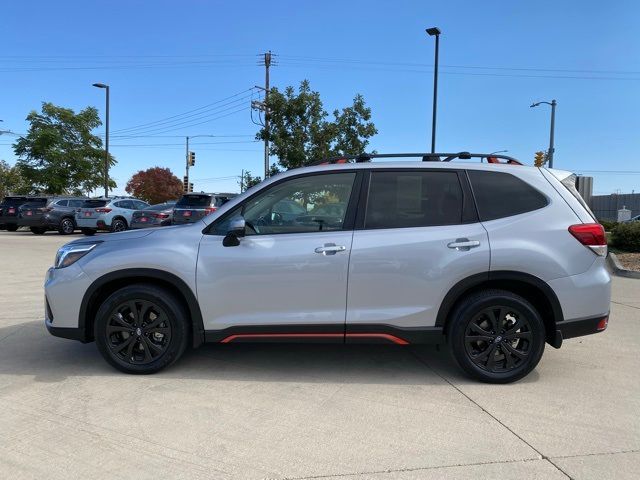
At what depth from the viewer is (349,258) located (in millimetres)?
4137

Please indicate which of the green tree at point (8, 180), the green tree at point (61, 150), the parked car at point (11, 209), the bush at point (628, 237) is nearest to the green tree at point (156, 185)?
the green tree at point (8, 180)

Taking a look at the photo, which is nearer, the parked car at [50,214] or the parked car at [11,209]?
the parked car at [50,214]

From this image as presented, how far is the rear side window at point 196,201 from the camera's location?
57.6 ft

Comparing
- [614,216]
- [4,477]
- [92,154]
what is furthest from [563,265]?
[614,216]

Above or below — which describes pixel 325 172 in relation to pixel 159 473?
above

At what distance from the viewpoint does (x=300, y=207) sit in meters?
4.45

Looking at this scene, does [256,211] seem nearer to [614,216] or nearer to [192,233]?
[192,233]

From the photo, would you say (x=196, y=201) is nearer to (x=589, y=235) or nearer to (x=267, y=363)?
(x=267, y=363)

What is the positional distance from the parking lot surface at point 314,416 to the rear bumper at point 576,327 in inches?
17.7

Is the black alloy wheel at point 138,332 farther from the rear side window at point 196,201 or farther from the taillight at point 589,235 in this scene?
the rear side window at point 196,201

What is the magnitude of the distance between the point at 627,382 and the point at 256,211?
351 cm

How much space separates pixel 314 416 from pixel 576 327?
7.53 feet

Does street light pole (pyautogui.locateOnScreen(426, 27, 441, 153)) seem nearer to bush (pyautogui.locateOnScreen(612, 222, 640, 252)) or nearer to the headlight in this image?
bush (pyautogui.locateOnScreen(612, 222, 640, 252))

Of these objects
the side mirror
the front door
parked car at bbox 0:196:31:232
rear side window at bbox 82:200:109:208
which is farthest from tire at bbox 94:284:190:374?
parked car at bbox 0:196:31:232
